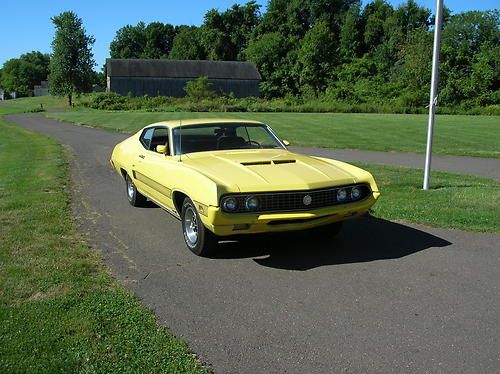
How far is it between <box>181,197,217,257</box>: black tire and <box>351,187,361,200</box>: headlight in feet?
5.03

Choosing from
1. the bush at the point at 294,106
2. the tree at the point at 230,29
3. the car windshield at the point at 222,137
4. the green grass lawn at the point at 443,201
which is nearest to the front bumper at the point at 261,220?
the car windshield at the point at 222,137

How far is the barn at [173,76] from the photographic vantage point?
86250mm

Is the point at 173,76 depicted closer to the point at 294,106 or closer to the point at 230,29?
the point at 230,29

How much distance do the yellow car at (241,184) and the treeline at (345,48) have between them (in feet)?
181

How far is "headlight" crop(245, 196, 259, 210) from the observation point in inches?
198

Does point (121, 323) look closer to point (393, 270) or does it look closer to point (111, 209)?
point (393, 270)

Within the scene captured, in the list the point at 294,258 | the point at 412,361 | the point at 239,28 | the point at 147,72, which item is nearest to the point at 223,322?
the point at 412,361

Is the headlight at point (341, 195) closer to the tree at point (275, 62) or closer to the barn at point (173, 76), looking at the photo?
the barn at point (173, 76)

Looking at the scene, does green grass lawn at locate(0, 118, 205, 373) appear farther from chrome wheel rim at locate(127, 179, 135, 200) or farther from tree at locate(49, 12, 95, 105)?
tree at locate(49, 12, 95, 105)

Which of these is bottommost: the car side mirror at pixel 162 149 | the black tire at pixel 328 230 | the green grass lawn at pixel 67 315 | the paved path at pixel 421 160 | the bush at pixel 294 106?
the green grass lawn at pixel 67 315

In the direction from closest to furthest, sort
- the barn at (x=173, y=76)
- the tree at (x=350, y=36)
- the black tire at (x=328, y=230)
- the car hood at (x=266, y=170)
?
the car hood at (x=266, y=170) < the black tire at (x=328, y=230) < the barn at (x=173, y=76) < the tree at (x=350, y=36)

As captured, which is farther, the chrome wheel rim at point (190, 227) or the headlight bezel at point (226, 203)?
the chrome wheel rim at point (190, 227)

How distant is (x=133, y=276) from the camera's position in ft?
16.1

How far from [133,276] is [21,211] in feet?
11.4
